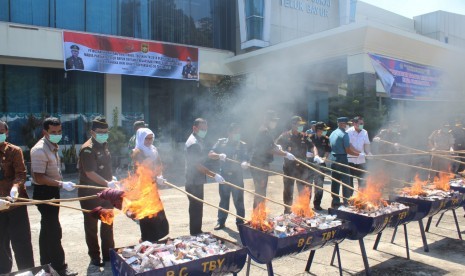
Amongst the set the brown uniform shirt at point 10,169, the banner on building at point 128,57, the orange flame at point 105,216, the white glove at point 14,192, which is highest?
the banner on building at point 128,57

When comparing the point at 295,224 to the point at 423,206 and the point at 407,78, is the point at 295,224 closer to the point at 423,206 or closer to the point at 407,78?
the point at 423,206

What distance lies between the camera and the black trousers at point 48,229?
4027 millimetres

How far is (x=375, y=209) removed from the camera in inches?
184

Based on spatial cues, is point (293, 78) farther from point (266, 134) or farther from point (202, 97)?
point (266, 134)

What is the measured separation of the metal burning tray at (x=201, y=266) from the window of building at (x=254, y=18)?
555 inches

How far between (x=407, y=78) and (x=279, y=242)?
1288 centimetres

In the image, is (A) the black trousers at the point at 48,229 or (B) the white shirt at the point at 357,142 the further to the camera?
(B) the white shirt at the point at 357,142

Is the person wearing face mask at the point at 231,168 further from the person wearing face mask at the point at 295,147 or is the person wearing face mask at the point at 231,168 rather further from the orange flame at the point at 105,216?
the orange flame at the point at 105,216

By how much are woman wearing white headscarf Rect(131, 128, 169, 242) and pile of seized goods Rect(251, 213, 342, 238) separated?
1.16 metres

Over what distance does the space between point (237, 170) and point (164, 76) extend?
9.71m

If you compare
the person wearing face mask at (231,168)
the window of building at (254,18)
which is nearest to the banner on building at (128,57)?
the window of building at (254,18)

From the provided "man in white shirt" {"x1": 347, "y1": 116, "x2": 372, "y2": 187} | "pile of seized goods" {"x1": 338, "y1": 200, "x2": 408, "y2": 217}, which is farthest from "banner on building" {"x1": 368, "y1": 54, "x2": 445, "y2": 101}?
"pile of seized goods" {"x1": 338, "y1": 200, "x2": 408, "y2": 217}

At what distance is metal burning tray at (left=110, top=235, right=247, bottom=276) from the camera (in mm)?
2805

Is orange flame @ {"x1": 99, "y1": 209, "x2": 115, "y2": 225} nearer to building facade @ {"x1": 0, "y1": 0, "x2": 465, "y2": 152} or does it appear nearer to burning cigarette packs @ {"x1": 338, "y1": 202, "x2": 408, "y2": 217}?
burning cigarette packs @ {"x1": 338, "y1": 202, "x2": 408, "y2": 217}
